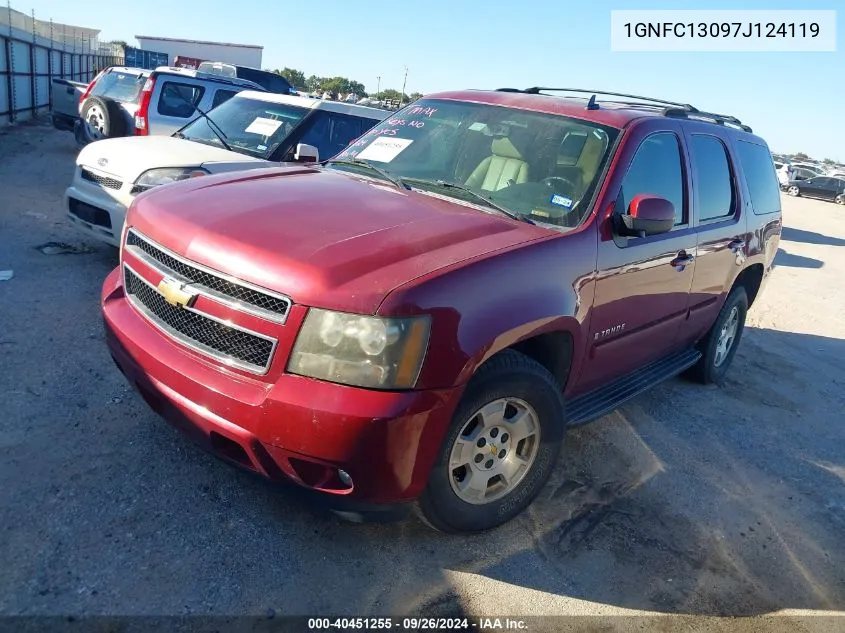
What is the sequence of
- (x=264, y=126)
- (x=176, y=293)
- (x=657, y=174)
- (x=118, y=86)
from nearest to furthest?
(x=176, y=293) < (x=657, y=174) < (x=264, y=126) < (x=118, y=86)

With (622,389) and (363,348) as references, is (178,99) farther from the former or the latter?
(363,348)

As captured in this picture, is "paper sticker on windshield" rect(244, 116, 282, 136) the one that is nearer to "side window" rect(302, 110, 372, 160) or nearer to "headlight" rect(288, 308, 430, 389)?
"side window" rect(302, 110, 372, 160)

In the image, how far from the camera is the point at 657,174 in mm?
3834

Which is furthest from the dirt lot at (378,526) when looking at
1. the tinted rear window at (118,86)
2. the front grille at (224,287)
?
the tinted rear window at (118,86)

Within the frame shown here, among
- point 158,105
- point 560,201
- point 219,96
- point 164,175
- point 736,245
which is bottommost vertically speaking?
point 736,245

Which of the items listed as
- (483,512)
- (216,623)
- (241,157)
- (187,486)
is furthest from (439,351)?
(241,157)

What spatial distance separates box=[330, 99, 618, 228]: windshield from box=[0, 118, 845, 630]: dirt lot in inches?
59.8

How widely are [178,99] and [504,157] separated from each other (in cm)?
733

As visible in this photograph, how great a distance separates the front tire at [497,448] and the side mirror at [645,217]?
2.89ft

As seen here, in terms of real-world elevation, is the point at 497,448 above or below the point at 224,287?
below

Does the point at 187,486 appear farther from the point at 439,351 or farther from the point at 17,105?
the point at 17,105

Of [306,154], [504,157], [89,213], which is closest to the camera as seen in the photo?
[504,157]

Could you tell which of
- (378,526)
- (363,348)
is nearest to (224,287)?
(363,348)

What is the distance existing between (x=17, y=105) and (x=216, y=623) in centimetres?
1987
